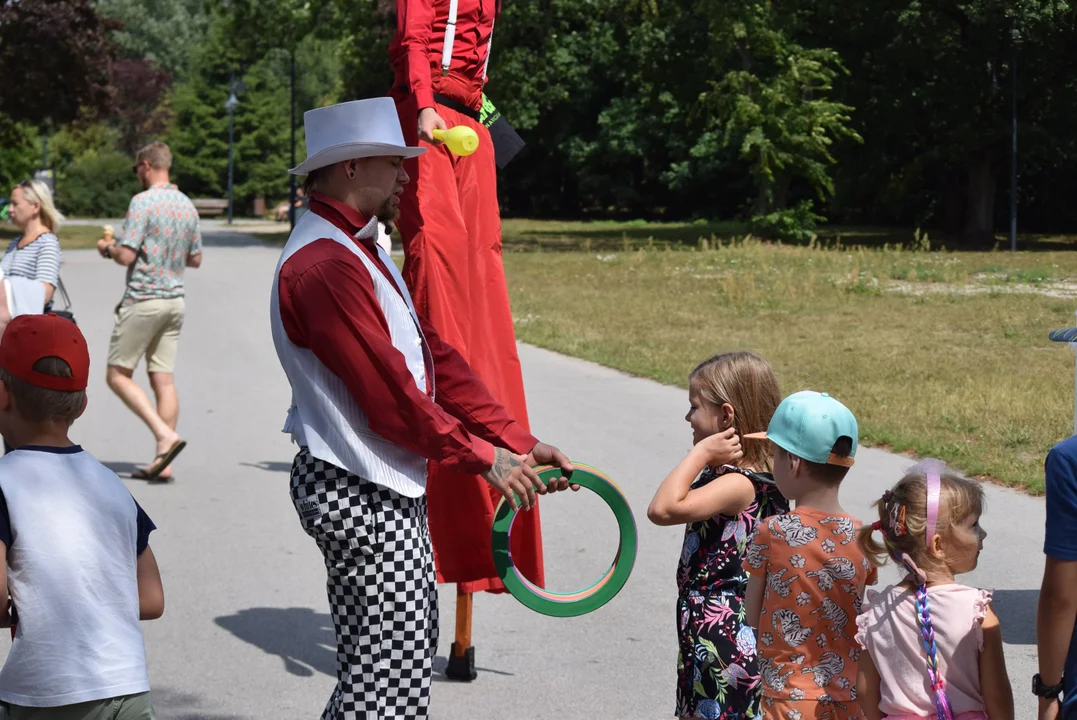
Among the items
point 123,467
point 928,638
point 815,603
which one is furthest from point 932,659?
point 123,467

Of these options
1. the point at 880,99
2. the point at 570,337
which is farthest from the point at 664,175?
the point at 570,337

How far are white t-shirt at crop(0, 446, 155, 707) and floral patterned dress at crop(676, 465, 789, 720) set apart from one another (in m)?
1.52

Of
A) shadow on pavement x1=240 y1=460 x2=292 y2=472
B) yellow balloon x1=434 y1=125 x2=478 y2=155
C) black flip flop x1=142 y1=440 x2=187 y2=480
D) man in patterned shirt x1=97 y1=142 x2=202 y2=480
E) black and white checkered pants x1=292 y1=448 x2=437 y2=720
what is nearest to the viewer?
black and white checkered pants x1=292 y1=448 x2=437 y2=720

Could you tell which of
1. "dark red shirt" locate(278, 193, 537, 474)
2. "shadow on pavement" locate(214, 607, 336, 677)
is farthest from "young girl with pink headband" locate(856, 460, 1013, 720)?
"shadow on pavement" locate(214, 607, 336, 677)

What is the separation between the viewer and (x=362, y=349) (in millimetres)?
3365

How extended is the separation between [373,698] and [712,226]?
43340 millimetres

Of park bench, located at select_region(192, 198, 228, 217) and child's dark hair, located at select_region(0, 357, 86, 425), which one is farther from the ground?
child's dark hair, located at select_region(0, 357, 86, 425)

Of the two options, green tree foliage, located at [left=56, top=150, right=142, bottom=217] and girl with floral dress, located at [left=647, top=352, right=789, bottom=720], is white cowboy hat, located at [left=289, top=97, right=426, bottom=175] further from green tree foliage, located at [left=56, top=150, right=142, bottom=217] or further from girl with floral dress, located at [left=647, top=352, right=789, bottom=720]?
green tree foliage, located at [left=56, top=150, right=142, bottom=217]

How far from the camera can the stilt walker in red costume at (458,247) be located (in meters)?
5.03

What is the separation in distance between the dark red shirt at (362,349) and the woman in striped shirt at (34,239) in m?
5.45

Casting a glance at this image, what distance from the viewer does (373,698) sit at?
3490 millimetres

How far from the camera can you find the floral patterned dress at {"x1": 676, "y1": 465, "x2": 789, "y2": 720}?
3842mm

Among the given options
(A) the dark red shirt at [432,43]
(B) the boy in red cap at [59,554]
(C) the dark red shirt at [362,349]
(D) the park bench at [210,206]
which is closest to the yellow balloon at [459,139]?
(A) the dark red shirt at [432,43]

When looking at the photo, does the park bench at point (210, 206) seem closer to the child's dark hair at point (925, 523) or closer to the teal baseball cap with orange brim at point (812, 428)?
the teal baseball cap with orange brim at point (812, 428)
